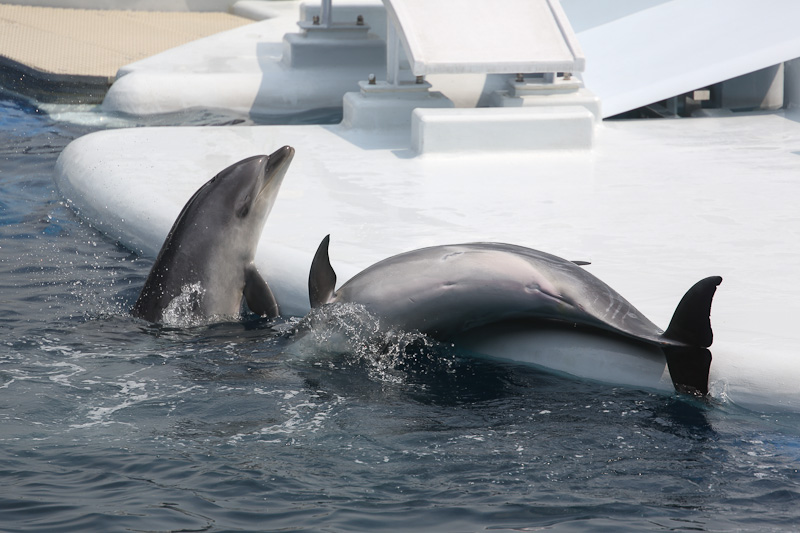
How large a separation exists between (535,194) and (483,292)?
2.24 meters

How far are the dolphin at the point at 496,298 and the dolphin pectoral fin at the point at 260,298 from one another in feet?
1.82

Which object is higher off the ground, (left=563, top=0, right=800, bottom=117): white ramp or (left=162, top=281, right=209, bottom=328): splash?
(left=563, top=0, right=800, bottom=117): white ramp

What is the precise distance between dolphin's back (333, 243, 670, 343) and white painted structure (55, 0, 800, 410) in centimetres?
21

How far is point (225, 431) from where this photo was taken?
383 centimetres

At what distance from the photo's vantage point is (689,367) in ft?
13.3

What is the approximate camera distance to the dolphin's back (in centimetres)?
421

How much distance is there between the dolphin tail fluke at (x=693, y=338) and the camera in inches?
147

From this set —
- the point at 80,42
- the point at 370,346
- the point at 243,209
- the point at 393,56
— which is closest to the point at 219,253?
the point at 243,209

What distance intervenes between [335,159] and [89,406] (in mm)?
3584

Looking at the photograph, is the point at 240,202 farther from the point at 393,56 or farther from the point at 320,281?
the point at 393,56

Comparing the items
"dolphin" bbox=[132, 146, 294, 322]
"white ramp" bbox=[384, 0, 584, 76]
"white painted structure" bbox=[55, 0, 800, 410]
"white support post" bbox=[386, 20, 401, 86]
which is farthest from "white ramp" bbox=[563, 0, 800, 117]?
"dolphin" bbox=[132, 146, 294, 322]

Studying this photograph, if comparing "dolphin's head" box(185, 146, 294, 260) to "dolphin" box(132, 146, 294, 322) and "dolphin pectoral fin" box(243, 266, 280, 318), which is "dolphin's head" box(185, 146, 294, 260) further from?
"dolphin pectoral fin" box(243, 266, 280, 318)

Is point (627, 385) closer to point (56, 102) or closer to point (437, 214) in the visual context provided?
point (437, 214)

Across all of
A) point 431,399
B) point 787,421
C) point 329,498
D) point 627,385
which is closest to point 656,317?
point 627,385
